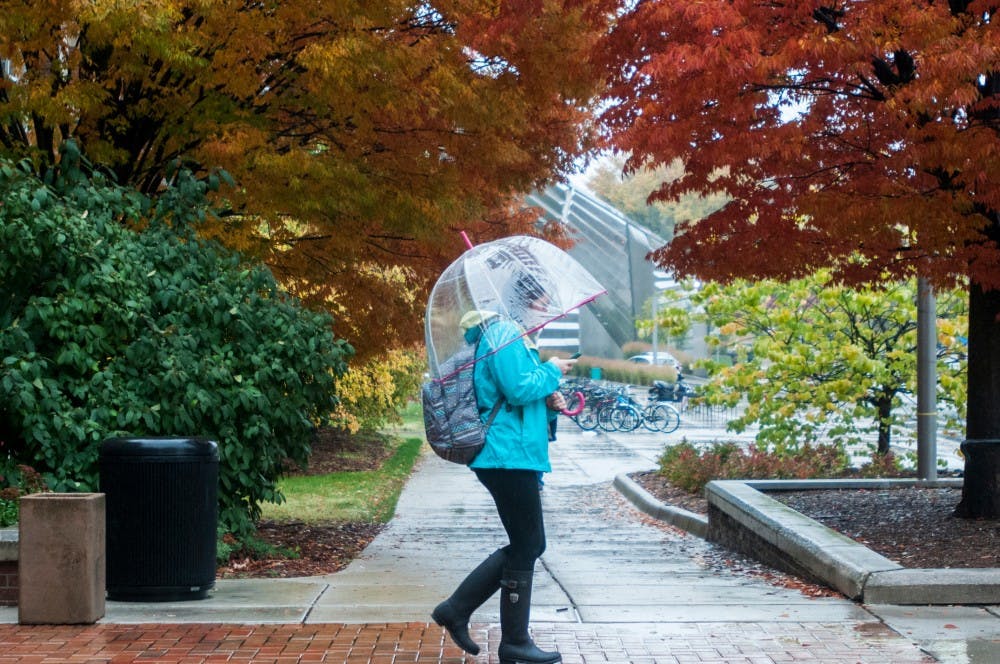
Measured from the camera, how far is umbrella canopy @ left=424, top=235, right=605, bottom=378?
559 cm

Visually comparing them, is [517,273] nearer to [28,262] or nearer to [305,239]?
[28,262]

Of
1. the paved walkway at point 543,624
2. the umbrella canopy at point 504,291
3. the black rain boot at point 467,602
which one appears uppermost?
the umbrella canopy at point 504,291

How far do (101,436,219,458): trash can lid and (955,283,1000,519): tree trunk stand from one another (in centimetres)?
623

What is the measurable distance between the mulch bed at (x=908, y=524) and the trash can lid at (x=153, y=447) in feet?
15.5

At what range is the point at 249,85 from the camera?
10.1 metres

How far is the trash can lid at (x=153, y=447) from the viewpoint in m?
6.95

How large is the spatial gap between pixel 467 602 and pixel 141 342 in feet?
12.8

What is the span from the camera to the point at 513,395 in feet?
17.5

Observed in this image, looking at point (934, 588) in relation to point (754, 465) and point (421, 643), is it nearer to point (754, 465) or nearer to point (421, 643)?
point (421, 643)

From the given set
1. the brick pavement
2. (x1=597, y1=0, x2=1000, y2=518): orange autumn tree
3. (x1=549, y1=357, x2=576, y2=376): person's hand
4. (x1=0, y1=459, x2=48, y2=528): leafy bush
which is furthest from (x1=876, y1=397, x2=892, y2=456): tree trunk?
(x1=549, y1=357, x2=576, y2=376): person's hand

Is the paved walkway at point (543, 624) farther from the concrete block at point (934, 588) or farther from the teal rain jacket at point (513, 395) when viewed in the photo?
the teal rain jacket at point (513, 395)

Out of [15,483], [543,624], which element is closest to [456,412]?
[543,624]

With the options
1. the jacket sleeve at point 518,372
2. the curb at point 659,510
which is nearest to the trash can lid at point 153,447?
the jacket sleeve at point 518,372

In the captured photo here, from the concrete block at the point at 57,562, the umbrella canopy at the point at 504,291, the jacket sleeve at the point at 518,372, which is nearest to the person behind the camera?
the jacket sleeve at the point at 518,372
